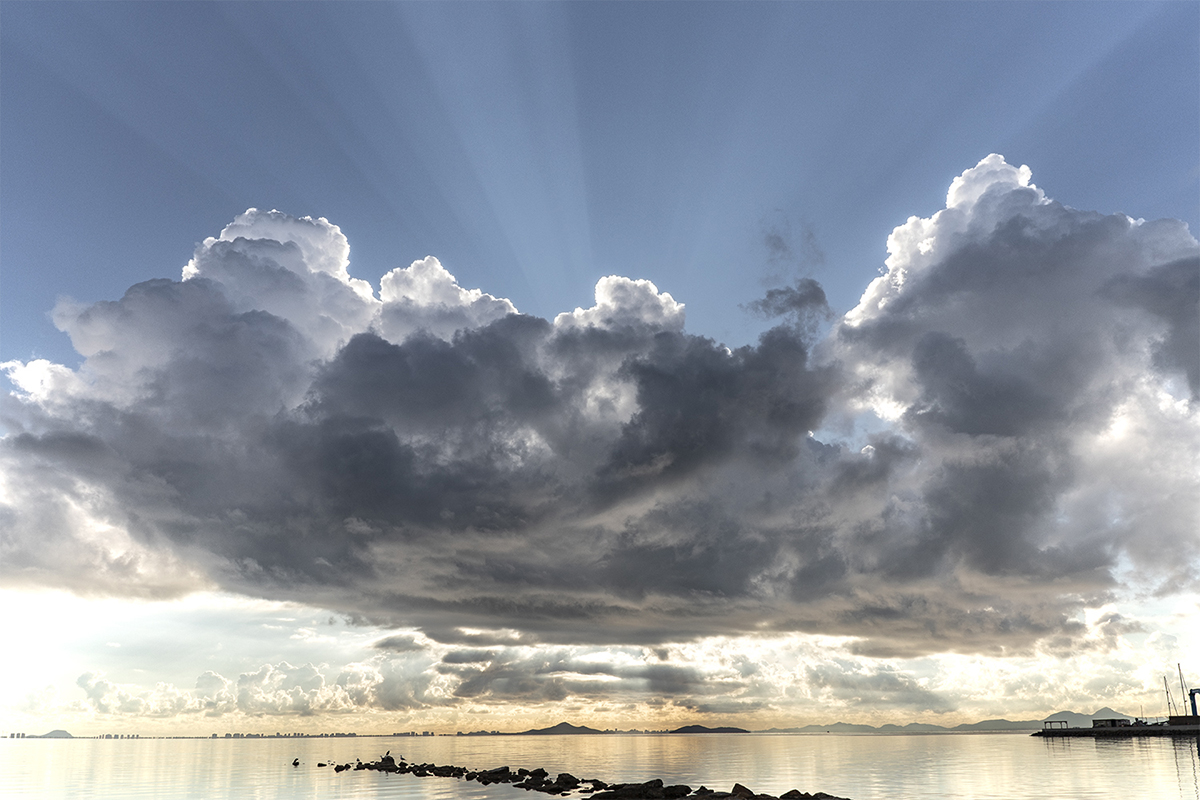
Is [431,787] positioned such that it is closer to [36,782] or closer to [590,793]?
[590,793]

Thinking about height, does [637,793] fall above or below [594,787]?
above

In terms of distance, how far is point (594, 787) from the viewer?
4616 inches

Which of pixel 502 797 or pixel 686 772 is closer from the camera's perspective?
pixel 502 797

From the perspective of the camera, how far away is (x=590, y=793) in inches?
4370

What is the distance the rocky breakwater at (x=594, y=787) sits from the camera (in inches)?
3570

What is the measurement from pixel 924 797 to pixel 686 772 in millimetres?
69572

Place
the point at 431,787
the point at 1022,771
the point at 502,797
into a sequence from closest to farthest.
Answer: the point at 502,797
the point at 431,787
the point at 1022,771

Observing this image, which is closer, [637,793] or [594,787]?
[637,793]

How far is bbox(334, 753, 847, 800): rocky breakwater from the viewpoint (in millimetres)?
90688

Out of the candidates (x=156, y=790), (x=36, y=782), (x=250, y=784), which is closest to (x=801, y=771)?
(x=250, y=784)

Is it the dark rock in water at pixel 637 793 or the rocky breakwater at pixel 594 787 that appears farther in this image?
the dark rock in water at pixel 637 793

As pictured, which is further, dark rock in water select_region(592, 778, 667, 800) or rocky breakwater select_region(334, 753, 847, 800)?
dark rock in water select_region(592, 778, 667, 800)

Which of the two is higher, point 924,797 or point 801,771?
point 924,797

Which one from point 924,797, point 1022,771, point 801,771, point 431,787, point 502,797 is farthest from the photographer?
point 801,771
